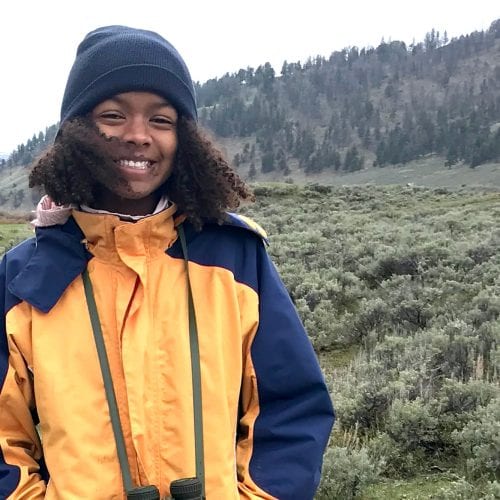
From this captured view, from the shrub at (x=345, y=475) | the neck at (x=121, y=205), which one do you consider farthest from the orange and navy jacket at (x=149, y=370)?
the shrub at (x=345, y=475)

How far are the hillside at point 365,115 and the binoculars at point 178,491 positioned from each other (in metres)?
51.8

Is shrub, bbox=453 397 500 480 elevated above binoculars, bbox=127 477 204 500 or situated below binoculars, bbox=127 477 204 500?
below

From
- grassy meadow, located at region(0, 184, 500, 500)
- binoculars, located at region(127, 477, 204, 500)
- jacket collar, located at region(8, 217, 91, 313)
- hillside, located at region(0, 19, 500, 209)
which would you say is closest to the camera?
binoculars, located at region(127, 477, 204, 500)

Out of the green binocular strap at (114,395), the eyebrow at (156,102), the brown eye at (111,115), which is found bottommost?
the green binocular strap at (114,395)

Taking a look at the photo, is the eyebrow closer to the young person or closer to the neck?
the young person

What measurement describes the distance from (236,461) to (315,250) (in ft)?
30.7

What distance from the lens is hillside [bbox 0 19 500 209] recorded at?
7012cm

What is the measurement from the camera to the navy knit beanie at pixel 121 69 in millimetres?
1630

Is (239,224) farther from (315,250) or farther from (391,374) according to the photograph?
(315,250)

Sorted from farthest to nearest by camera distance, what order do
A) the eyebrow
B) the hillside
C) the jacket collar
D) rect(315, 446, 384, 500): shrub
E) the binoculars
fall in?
the hillside
rect(315, 446, 384, 500): shrub
the eyebrow
the jacket collar
the binoculars

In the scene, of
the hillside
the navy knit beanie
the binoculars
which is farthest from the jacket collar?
the hillside

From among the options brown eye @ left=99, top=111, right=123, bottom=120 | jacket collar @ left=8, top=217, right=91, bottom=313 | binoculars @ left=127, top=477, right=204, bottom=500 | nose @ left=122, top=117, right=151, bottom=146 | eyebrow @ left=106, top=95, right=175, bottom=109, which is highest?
eyebrow @ left=106, top=95, right=175, bottom=109

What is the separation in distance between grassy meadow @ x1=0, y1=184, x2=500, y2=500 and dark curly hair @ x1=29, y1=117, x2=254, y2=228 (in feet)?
6.57

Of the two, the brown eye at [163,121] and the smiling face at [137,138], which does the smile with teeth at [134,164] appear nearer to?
the smiling face at [137,138]
